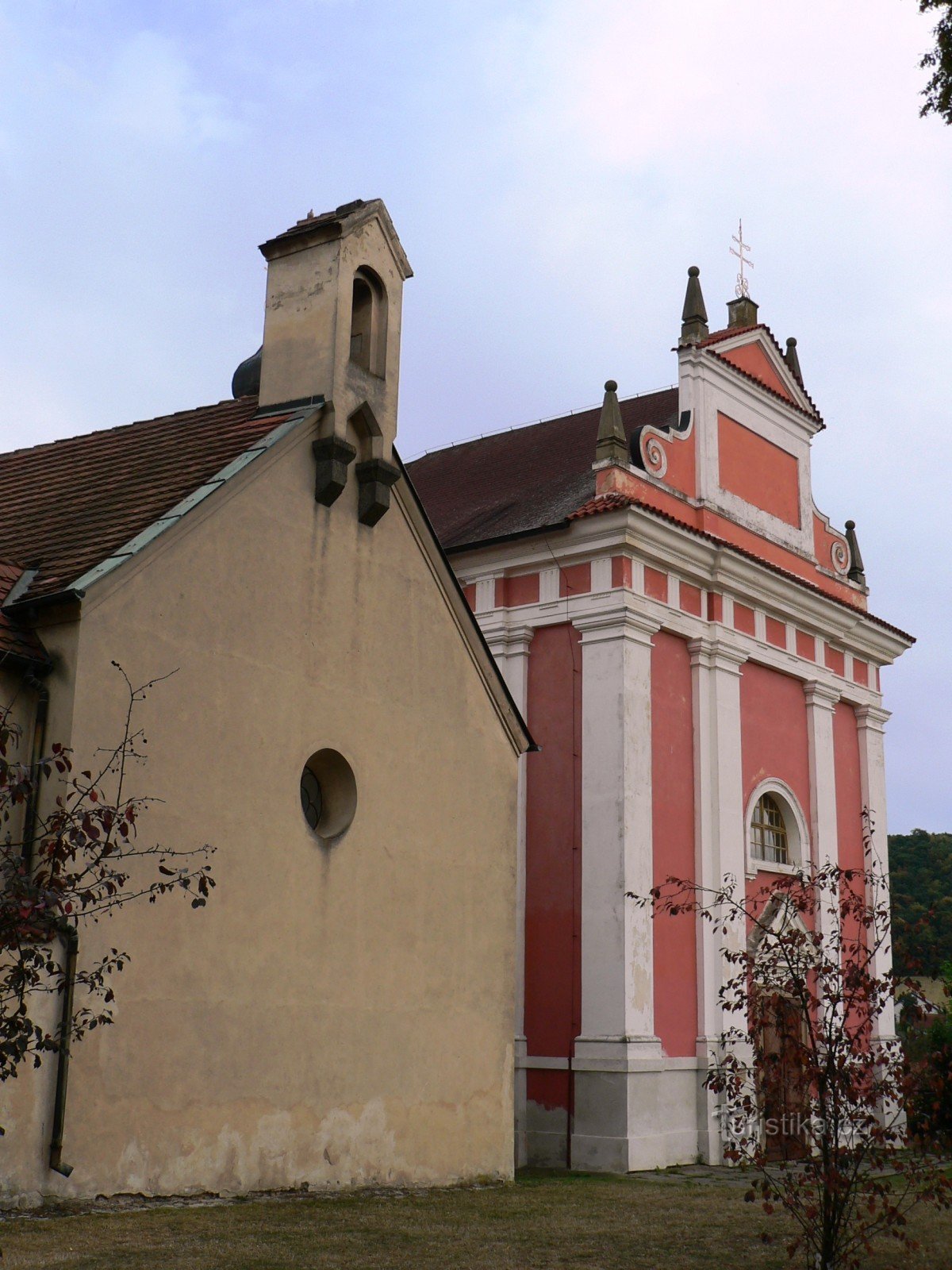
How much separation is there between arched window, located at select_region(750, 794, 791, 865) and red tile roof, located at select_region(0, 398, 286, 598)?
10.7m

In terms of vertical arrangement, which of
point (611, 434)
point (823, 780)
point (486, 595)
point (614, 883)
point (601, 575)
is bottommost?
point (614, 883)

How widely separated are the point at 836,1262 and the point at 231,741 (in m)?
6.19

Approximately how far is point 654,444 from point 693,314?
2406mm

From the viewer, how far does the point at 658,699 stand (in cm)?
1973

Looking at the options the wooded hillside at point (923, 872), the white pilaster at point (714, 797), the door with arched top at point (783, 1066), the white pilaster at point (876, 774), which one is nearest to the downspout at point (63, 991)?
the door with arched top at point (783, 1066)

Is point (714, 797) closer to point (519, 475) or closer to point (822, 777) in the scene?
point (822, 777)

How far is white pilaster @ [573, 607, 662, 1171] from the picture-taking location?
1764 cm

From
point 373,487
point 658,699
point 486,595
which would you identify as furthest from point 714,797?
point 373,487

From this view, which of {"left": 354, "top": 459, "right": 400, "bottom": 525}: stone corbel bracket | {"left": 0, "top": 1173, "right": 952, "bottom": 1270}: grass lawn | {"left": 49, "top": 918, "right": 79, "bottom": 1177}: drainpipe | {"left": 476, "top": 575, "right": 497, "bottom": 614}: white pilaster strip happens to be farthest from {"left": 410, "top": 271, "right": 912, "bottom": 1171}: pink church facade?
{"left": 49, "top": 918, "right": 79, "bottom": 1177}: drainpipe

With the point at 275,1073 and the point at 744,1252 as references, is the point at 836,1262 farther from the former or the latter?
the point at 275,1073

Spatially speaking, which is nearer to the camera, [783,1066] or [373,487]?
[783,1066]

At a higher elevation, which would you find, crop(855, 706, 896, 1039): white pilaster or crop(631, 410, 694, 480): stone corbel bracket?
crop(631, 410, 694, 480): stone corbel bracket

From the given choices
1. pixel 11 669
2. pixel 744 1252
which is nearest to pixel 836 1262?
pixel 744 1252

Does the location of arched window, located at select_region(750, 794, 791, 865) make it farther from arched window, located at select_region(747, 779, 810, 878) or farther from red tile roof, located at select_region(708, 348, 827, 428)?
red tile roof, located at select_region(708, 348, 827, 428)
